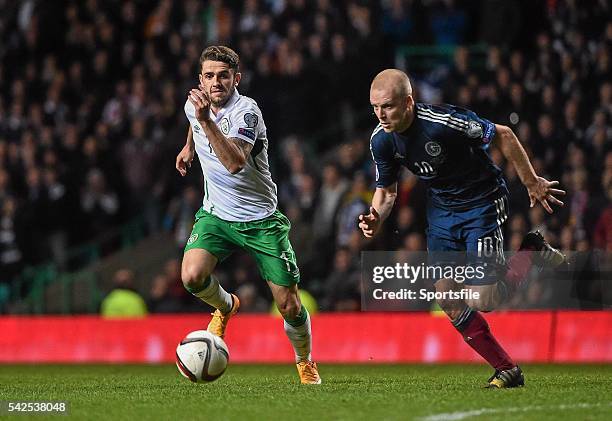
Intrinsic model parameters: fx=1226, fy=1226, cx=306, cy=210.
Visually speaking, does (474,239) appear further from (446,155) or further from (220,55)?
(220,55)

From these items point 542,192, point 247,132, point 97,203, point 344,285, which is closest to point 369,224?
point 247,132

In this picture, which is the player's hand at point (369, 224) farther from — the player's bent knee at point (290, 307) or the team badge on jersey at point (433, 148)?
the player's bent knee at point (290, 307)

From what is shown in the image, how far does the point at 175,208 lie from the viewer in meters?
16.4

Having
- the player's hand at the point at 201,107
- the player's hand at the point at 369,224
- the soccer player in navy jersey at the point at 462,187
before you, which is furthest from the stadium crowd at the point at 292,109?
the player's hand at the point at 201,107

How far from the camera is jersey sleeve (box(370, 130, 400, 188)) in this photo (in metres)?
8.09

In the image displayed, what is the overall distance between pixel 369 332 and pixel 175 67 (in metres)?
6.44

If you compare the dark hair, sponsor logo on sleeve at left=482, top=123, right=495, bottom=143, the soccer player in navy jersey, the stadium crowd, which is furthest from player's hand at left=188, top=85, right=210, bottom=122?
the stadium crowd

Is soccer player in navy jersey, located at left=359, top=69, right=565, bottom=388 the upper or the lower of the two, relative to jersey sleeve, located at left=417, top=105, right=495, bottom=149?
lower

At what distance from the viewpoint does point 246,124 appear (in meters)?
8.05

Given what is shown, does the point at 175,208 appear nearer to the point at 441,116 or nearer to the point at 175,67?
the point at 175,67

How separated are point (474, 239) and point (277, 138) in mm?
8139

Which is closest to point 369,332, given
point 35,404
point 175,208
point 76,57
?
point 175,208

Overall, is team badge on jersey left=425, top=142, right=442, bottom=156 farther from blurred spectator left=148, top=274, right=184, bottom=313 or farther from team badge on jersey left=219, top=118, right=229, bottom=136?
blurred spectator left=148, top=274, right=184, bottom=313

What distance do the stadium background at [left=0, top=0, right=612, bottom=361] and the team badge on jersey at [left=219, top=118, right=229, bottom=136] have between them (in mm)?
5253
